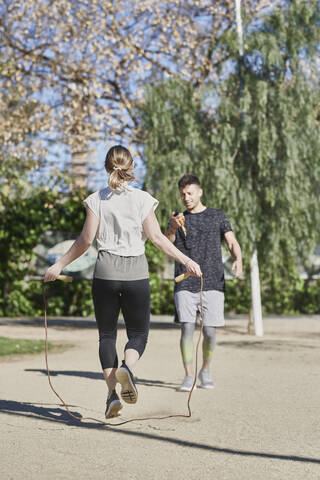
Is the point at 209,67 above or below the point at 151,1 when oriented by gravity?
below

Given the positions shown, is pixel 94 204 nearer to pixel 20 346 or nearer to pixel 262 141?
pixel 20 346

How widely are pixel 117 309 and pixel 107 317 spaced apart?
0.09 m

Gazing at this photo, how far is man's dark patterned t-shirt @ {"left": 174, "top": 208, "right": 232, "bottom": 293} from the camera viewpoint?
654cm

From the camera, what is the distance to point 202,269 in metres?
6.53

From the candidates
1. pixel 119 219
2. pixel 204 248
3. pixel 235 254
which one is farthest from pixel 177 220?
pixel 119 219

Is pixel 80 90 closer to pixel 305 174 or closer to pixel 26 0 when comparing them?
pixel 26 0

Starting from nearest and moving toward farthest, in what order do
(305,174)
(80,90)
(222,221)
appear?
(222,221) < (305,174) < (80,90)

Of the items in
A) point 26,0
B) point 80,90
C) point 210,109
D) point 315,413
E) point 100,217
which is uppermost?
point 26,0

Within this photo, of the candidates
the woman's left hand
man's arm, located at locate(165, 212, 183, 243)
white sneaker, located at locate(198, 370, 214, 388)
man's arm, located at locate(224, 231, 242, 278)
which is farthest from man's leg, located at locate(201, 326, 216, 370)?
the woman's left hand

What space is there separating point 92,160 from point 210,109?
5.59 metres

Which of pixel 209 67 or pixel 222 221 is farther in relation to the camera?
pixel 209 67

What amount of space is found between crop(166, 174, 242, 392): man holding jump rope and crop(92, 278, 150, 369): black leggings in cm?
155

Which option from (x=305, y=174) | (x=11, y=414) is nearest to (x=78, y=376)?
(x=11, y=414)

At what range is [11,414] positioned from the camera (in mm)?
5371
